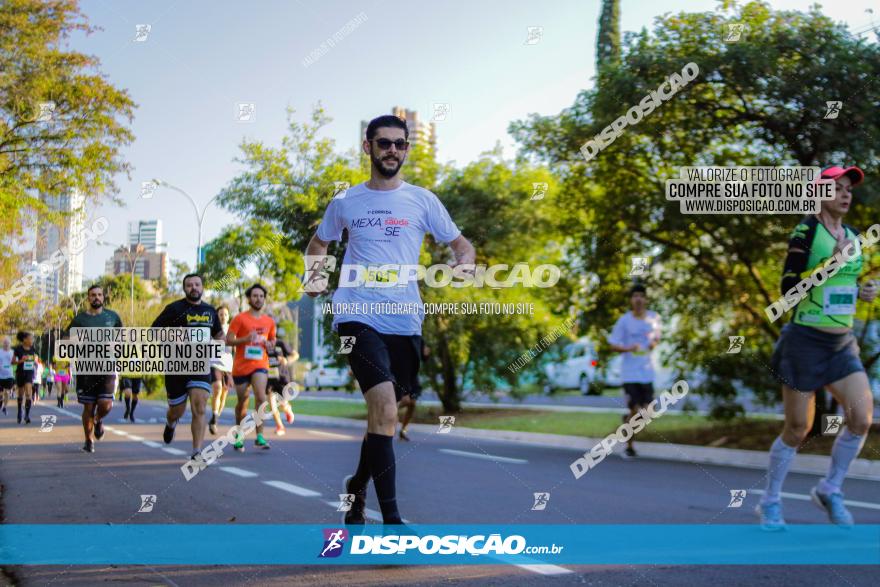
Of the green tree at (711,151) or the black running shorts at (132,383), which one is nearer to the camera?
the green tree at (711,151)

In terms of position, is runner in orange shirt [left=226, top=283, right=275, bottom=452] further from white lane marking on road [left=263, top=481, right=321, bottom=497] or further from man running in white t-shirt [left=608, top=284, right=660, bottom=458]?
man running in white t-shirt [left=608, top=284, right=660, bottom=458]

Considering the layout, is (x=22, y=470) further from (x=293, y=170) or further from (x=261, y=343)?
(x=293, y=170)

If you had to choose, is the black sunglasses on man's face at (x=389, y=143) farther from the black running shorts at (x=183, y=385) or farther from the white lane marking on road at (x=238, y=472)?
the black running shorts at (x=183, y=385)

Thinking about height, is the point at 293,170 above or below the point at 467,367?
above

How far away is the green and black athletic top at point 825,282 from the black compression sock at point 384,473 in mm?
2323

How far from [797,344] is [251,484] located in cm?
482

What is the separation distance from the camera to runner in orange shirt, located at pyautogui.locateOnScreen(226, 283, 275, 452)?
10742mm

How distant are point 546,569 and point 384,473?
91 centimetres

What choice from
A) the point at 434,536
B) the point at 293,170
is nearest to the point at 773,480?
the point at 434,536

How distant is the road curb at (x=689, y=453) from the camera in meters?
9.43

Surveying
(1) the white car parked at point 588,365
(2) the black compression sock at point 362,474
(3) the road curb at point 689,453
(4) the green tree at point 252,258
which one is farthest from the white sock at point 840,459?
(4) the green tree at point 252,258

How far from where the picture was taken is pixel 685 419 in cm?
1599

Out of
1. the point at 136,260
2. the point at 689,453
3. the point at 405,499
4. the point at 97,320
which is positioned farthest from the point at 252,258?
the point at 405,499

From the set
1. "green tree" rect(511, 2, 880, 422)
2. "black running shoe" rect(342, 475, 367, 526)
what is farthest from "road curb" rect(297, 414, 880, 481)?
"black running shoe" rect(342, 475, 367, 526)
